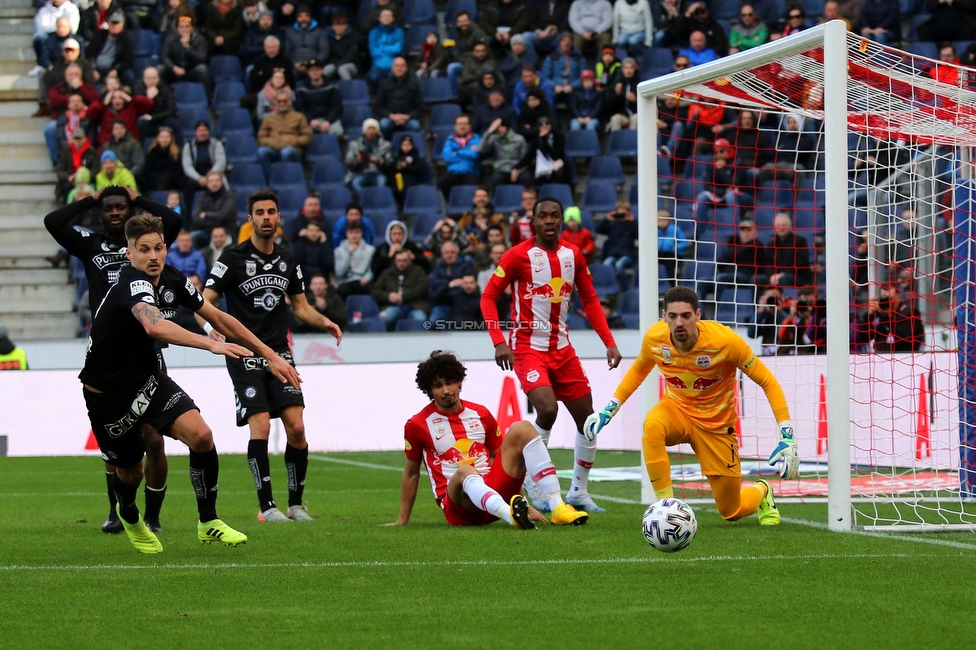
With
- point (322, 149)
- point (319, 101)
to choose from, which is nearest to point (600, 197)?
point (322, 149)

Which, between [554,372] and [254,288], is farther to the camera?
[554,372]

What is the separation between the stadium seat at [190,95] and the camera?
855 inches

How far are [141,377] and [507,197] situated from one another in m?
12.8

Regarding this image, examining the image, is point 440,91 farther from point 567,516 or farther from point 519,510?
point 519,510

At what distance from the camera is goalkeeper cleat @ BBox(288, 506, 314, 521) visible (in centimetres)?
933

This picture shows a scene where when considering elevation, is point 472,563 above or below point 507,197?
below

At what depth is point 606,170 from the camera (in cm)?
2019

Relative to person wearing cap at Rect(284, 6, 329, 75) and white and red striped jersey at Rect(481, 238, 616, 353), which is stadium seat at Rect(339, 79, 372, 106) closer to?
person wearing cap at Rect(284, 6, 329, 75)

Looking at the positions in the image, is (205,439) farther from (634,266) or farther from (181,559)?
(634,266)

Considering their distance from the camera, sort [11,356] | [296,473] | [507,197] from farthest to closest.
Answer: [507,197], [11,356], [296,473]

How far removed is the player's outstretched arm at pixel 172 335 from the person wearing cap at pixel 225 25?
1606 centimetres

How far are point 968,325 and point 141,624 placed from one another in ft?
22.5

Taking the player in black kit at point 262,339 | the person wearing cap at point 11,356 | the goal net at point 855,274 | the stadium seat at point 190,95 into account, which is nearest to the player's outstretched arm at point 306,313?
the player in black kit at point 262,339

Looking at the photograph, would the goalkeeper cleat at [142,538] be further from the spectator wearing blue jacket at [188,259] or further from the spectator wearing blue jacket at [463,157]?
the spectator wearing blue jacket at [463,157]
